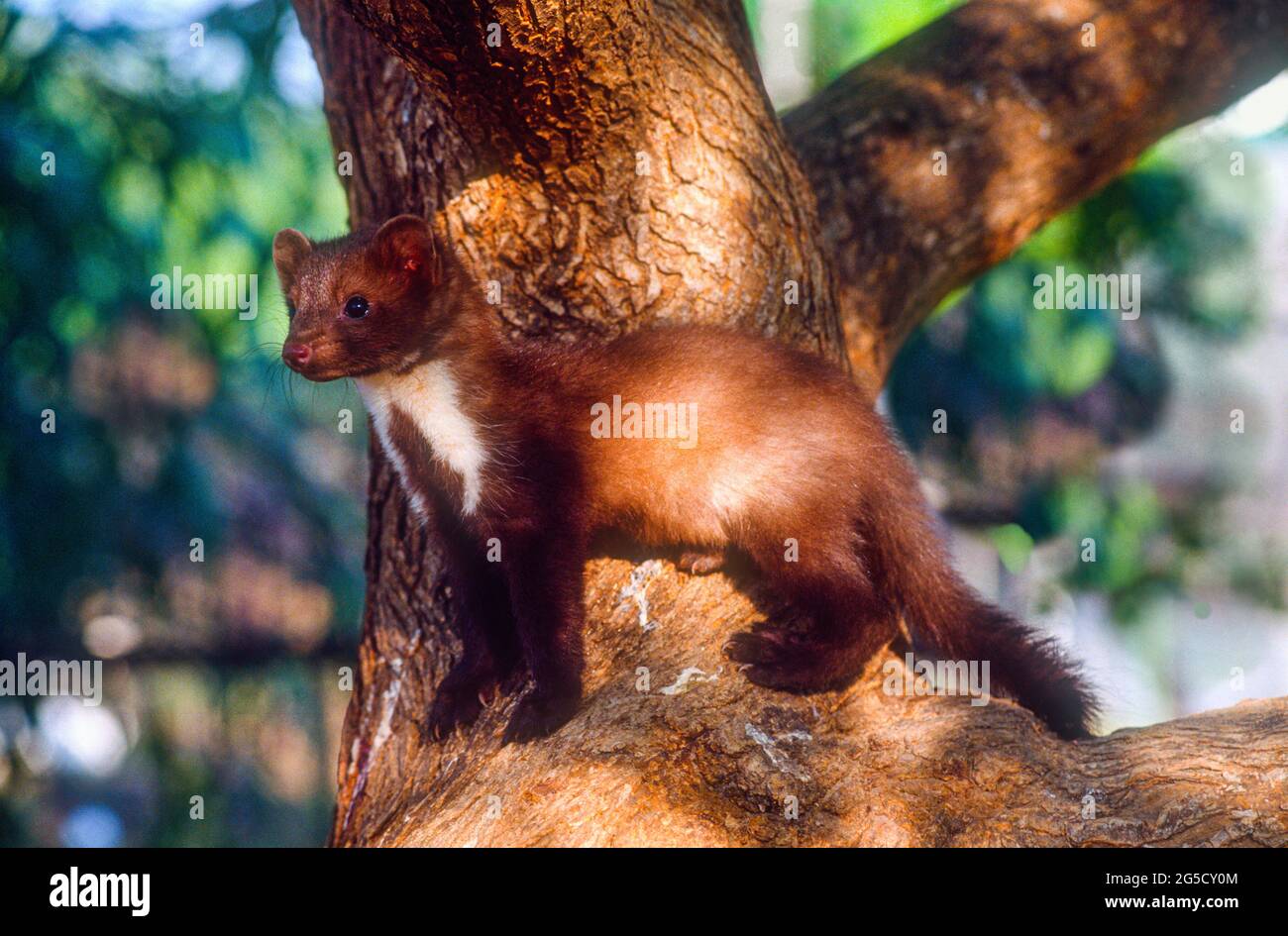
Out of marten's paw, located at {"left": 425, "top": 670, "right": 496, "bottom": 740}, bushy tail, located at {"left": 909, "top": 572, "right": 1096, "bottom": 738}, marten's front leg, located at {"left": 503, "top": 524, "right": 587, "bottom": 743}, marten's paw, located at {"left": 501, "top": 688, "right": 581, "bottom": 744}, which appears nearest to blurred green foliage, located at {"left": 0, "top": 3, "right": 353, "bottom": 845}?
marten's paw, located at {"left": 425, "top": 670, "right": 496, "bottom": 740}

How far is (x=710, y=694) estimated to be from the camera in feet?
11.4

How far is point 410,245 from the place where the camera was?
377 centimetres

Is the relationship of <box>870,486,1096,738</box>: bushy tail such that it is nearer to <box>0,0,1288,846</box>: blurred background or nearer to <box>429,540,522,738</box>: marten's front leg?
<box>429,540,522,738</box>: marten's front leg

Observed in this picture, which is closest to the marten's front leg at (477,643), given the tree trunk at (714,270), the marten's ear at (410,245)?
the tree trunk at (714,270)

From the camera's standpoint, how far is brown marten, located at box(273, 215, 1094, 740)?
3.75m

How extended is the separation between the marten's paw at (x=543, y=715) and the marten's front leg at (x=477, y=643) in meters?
0.36

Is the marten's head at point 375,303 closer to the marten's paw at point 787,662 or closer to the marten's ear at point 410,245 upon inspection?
the marten's ear at point 410,245

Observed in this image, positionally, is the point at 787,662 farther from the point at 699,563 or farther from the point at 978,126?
the point at 978,126

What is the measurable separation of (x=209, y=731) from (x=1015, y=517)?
6.70m

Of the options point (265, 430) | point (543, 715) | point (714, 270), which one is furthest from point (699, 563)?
point (265, 430)

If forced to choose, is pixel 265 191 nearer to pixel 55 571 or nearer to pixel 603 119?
pixel 55 571

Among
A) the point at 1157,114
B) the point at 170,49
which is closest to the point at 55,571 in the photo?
the point at 170,49

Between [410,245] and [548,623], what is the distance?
1.35 metres

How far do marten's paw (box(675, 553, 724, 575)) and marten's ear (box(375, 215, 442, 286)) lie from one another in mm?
1289
